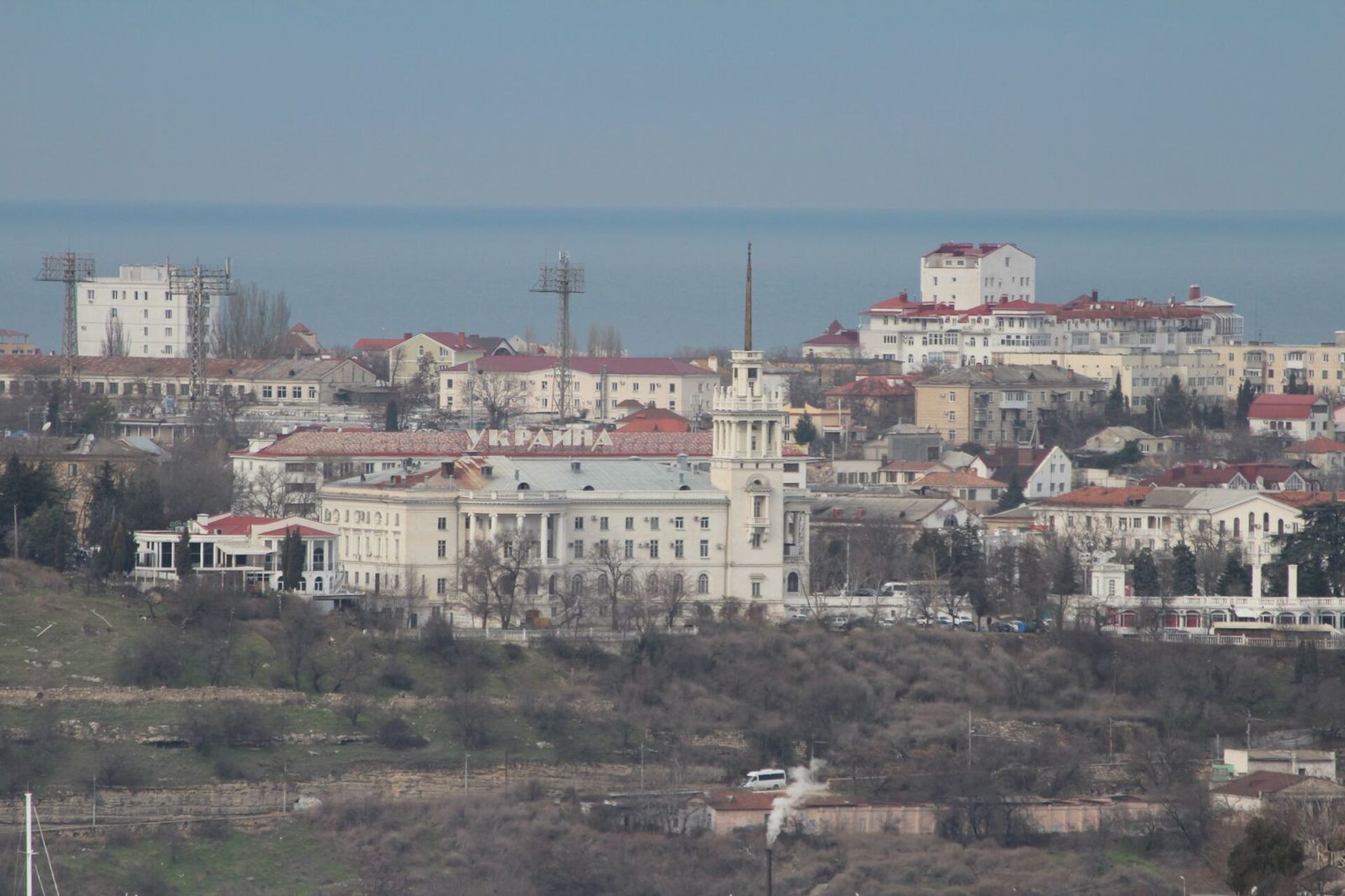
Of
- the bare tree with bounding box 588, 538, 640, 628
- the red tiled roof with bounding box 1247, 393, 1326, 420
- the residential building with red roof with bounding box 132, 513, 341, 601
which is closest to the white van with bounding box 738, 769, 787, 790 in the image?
the bare tree with bounding box 588, 538, 640, 628

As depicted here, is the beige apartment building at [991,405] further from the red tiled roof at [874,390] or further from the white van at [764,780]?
the white van at [764,780]

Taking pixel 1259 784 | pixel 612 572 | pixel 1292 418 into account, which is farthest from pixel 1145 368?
pixel 1259 784

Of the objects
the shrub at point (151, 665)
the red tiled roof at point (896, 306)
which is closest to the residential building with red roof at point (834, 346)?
the red tiled roof at point (896, 306)

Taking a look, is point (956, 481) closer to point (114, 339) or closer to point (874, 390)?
point (874, 390)

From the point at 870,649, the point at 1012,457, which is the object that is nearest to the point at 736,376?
the point at 870,649

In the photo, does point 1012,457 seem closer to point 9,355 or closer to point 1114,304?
point 1114,304

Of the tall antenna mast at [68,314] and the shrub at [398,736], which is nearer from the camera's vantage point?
the shrub at [398,736]

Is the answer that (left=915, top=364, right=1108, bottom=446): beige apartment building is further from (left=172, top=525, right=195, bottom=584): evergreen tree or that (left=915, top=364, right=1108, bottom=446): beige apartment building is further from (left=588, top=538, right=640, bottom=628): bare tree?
(left=172, top=525, right=195, bottom=584): evergreen tree
